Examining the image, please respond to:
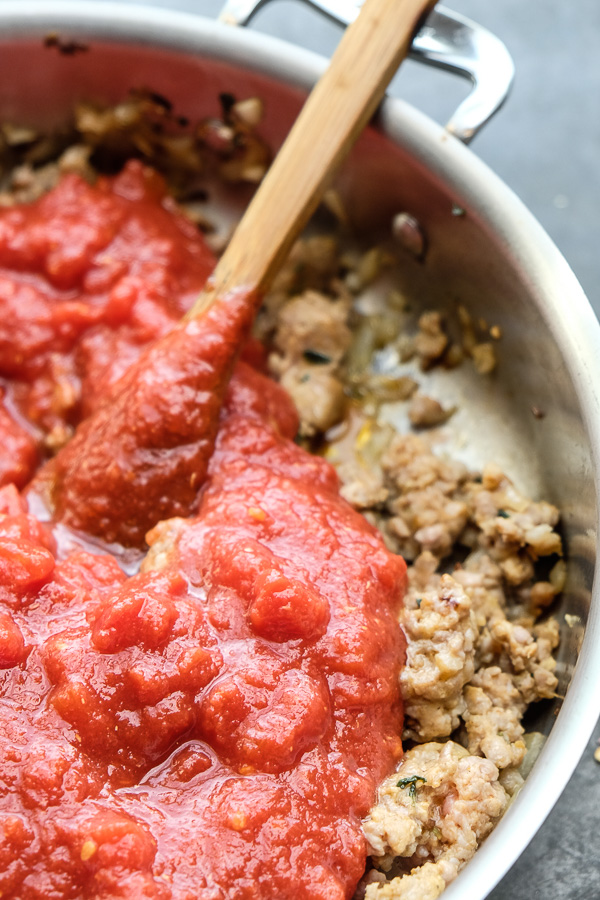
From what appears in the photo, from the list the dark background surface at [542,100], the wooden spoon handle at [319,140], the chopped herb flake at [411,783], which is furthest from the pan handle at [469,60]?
the chopped herb flake at [411,783]

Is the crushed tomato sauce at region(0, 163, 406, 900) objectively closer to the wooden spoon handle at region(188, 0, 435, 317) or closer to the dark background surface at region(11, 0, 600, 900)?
the wooden spoon handle at region(188, 0, 435, 317)

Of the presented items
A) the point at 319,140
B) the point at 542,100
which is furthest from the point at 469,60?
the point at 542,100

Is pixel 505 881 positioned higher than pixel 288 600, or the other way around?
pixel 288 600

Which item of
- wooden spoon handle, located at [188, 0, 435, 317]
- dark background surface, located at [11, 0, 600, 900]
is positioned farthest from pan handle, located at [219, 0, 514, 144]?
dark background surface, located at [11, 0, 600, 900]

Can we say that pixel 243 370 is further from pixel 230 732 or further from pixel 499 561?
pixel 230 732

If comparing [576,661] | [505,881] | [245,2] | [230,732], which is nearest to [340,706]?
[230,732]
